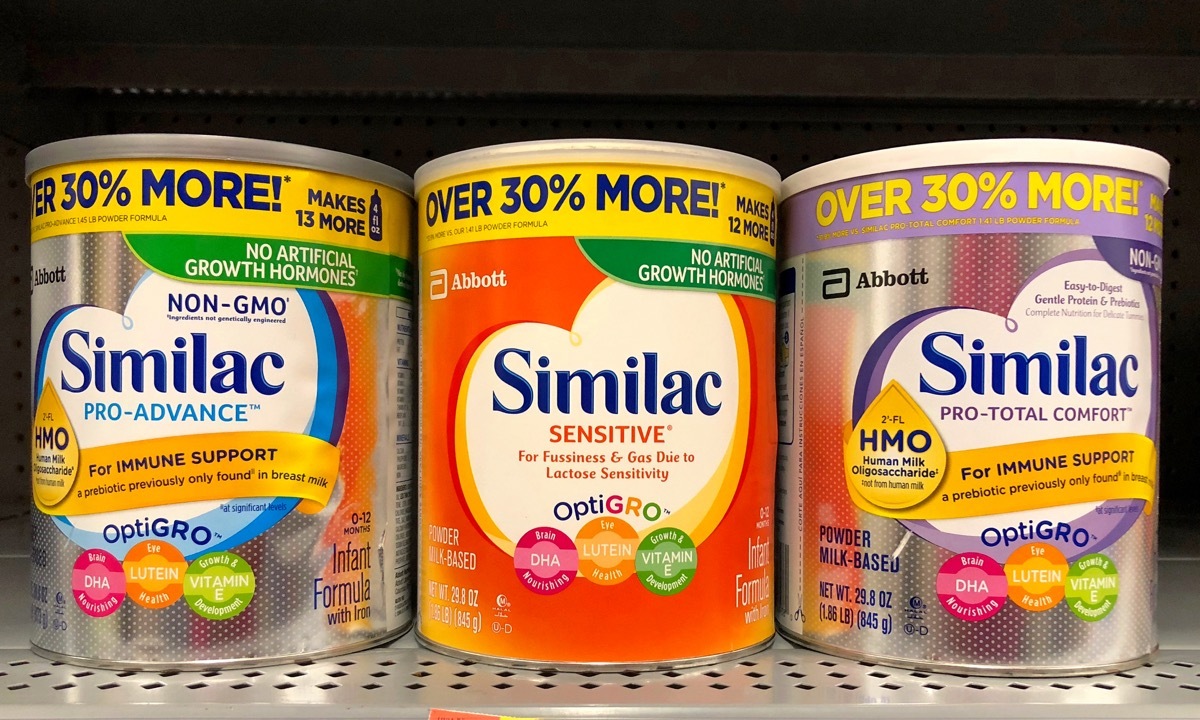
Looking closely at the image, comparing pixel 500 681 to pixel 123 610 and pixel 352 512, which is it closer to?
pixel 352 512

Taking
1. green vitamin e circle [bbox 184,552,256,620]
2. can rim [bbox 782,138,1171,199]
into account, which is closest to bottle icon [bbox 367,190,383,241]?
green vitamin e circle [bbox 184,552,256,620]

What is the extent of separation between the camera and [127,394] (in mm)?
726

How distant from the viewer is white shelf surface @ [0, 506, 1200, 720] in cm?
65

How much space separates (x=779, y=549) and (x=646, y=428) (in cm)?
22

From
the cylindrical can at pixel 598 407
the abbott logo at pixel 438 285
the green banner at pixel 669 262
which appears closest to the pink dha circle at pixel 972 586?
the cylindrical can at pixel 598 407

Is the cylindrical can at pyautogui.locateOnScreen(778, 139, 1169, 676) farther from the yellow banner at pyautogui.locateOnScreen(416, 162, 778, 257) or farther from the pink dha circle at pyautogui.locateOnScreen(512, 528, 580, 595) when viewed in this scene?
the pink dha circle at pyautogui.locateOnScreen(512, 528, 580, 595)

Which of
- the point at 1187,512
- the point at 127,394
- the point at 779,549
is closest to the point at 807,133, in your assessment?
the point at 779,549

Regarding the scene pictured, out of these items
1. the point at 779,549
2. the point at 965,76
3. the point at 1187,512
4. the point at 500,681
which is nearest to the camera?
the point at 500,681

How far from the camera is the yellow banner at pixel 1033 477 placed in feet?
2.36

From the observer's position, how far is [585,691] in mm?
682

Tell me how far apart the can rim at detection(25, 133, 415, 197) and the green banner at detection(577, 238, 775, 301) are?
0.77 ft

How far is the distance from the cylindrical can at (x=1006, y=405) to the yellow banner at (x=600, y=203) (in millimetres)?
121

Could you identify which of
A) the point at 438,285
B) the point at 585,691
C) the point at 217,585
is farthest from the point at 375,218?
the point at 585,691

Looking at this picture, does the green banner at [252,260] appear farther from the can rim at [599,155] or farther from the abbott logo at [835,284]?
the abbott logo at [835,284]
